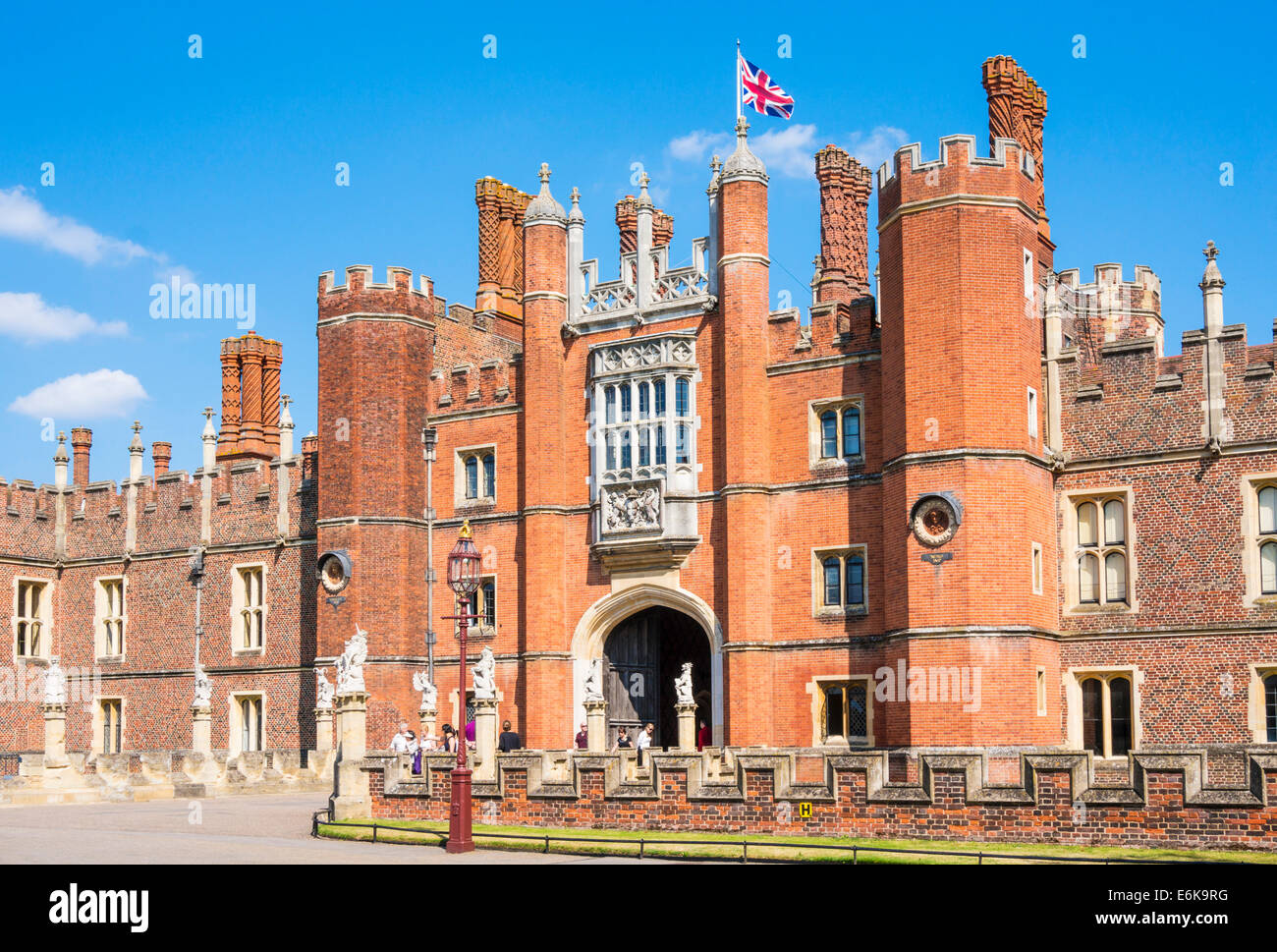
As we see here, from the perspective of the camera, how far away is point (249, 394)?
49.3 meters

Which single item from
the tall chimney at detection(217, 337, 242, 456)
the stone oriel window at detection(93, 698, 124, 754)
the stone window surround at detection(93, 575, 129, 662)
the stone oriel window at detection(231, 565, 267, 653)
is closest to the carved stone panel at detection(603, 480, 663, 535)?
the stone oriel window at detection(231, 565, 267, 653)

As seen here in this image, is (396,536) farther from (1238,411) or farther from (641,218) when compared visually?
(1238,411)

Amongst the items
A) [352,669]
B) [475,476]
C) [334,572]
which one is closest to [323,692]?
[334,572]

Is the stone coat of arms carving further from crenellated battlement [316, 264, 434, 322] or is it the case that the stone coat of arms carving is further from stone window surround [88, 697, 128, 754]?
stone window surround [88, 697, 128, 754]

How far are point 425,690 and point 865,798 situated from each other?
14197mm

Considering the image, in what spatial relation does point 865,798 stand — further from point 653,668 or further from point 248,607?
point 248,607

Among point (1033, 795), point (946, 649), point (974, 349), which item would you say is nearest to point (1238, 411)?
point (974, 349)

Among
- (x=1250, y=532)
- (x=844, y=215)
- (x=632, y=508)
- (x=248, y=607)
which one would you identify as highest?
(x=844, y=215)

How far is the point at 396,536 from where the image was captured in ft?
117

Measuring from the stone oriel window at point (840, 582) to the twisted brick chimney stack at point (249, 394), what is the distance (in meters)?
23.5

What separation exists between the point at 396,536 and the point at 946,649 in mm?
13727

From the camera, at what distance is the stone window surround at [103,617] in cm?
4172

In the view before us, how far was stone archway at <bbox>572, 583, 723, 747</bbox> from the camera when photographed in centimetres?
3195
